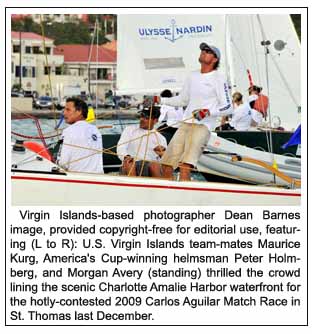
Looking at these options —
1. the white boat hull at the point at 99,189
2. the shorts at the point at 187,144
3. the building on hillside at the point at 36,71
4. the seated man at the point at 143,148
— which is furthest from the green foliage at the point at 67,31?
the white boat hull at the point at 99,189

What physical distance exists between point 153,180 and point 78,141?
663 mm

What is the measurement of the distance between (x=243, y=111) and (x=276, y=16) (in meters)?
1.14

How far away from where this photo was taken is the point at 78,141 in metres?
7.84

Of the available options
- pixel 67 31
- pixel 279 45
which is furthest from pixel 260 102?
pixel 67 31

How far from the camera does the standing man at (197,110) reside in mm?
8266

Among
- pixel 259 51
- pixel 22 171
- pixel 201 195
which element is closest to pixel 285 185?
pixel 201 195

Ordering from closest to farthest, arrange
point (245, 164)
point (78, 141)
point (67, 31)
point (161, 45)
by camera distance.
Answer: point (78, 141) → point (161, 45) → point (245, 164) → point (67, 31)

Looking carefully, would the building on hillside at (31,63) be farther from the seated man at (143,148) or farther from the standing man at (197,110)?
the standing man at (197,110)

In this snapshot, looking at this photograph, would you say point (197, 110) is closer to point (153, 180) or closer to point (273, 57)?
point (153, 180)

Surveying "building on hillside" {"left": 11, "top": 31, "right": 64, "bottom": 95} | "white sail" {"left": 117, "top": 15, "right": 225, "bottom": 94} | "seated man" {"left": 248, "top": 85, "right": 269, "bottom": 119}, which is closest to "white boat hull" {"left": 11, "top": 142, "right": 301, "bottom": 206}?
"white sail" {"left": 117, "top": 15, "right": 225, "bottom": 94}

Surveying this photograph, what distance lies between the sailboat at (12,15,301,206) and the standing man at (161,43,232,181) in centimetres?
52

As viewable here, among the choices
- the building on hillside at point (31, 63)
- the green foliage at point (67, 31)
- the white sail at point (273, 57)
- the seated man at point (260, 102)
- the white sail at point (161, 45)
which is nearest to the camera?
the white sail at point (161, 45)

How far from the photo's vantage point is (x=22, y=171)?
7.55 metres

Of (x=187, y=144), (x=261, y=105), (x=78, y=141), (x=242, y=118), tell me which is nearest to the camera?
(x=78, y=141)
